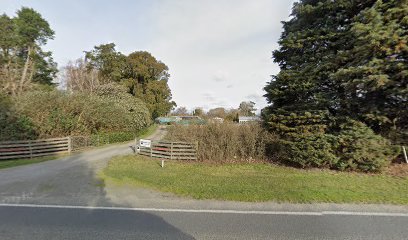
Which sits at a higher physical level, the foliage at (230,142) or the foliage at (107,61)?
the foliage at (107,61)

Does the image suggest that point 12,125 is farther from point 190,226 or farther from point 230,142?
point 190,226

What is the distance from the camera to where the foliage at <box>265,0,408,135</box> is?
284 inches

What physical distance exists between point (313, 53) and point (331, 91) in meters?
1.82

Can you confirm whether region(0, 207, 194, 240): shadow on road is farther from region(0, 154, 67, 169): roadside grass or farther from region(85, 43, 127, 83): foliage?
region(85, 43, 127, 83): foliage

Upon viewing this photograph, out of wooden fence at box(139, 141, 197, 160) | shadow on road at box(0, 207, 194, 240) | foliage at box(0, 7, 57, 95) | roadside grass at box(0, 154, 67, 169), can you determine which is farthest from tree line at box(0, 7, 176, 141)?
shadow on road at box(0, 207, 194, 240)

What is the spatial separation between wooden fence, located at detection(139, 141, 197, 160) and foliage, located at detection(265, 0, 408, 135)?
4.55 m

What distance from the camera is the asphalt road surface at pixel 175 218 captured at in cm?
364

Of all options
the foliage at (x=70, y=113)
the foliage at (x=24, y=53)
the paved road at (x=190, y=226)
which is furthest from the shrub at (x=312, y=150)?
the foliage at (x=24, y=53)

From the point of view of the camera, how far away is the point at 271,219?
4.18 metres

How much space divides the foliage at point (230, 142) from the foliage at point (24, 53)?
18416 mm

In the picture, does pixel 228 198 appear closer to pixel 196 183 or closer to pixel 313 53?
pixel 196 183

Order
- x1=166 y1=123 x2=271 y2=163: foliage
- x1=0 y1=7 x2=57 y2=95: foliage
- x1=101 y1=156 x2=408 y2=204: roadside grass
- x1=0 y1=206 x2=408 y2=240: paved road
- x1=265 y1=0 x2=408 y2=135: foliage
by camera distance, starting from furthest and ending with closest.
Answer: x1=0 y1=7 x2=57 y2=95: foliage → x1=166 y1=123 x2=271 y2=163: foliage → x1=265 y1=0 x2=408 y2=135: foliage → x1=101 y1=156 x2=408 y2=204: roadside grass → x1=0 y1=206 x2=408 y2=240: paved road

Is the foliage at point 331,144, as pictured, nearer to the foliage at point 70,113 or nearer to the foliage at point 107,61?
the foliage at point 70,113

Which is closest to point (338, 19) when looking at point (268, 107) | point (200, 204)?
point (268, 107)
